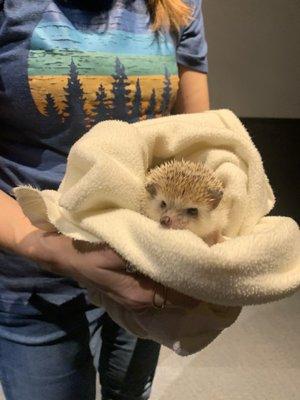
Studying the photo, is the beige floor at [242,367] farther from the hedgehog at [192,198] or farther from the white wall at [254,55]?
the white wall at [254,55]

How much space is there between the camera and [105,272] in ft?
1.97

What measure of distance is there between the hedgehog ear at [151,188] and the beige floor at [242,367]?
1.19m

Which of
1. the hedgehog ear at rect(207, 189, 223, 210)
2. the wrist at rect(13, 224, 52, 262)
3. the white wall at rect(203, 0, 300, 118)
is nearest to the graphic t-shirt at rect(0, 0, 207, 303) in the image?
the wrist at rect(13, 224, 52, 262)

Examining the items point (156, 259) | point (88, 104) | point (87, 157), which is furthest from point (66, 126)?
point (156, 259)

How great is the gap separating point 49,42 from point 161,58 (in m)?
0.18

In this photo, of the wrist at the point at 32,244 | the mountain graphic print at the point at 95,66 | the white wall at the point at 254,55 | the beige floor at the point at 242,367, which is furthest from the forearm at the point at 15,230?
the white wall at the point at 254,55

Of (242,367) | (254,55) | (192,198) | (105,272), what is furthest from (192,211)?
(254,55)

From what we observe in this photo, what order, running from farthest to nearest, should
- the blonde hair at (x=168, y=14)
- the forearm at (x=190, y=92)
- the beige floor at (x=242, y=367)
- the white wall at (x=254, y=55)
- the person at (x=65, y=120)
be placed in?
the white wall at (x=254, y=55), the beige floor at (x=242, y=367), the forearm at (x=190, y=92), the blonde hair at (x=168, y=14), the person at (x=65, y=120)

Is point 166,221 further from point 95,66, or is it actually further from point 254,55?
point 254,55

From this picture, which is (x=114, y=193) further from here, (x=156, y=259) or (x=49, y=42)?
(x=49, y=42)

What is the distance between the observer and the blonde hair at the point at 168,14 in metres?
0.79

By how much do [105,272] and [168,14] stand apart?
0.44 m

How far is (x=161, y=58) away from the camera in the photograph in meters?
0.79

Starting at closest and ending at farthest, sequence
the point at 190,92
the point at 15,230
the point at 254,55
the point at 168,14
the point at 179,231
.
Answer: the point at 179,231
the point at 15,230
the point at 168,14
the point at 190,92
the point at 254,55
